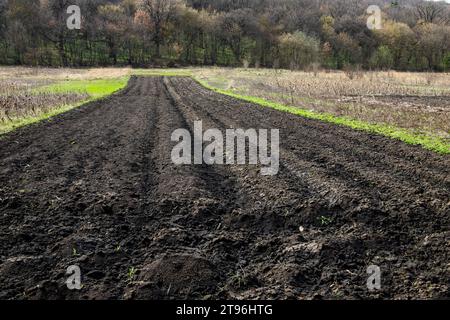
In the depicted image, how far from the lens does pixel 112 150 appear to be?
10.6 meters

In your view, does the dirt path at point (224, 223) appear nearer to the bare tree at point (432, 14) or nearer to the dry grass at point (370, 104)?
the dry grass at point (370, 104)

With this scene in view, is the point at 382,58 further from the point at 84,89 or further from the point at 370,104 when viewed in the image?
the point at 84,89

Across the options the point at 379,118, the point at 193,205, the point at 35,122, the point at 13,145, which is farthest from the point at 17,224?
the point at 379,118

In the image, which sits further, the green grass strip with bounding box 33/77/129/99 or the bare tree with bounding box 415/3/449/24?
the bare tree with bounding box 415/3/449/24

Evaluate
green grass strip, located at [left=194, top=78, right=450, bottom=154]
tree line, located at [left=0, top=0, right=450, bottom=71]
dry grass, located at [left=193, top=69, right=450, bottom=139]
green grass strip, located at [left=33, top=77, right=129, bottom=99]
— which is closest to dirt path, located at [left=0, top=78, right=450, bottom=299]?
green grass strip, located at [left=194, top=78, right=450, bottom=154]

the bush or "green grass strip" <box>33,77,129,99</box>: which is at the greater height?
the bush

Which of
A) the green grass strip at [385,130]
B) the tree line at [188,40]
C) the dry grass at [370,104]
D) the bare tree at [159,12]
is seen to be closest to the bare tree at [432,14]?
the tree line at [188,40]

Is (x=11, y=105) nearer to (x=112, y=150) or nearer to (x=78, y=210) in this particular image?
(x=112, y=150)

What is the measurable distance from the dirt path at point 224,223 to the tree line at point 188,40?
59.7m

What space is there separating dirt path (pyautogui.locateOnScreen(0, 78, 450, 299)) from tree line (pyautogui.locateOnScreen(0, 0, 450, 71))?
59.7 m

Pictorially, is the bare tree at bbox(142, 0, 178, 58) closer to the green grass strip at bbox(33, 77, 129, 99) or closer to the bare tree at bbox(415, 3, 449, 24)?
the green grass strip at bbox(33, 77, 129, 99)

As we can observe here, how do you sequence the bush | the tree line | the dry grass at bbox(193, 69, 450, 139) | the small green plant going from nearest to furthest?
the small green plant, the dry grass at bbox(193, 69, 450, 139), the bush, the tree line

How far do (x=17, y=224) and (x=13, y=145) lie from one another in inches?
229

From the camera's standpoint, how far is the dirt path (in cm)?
454
